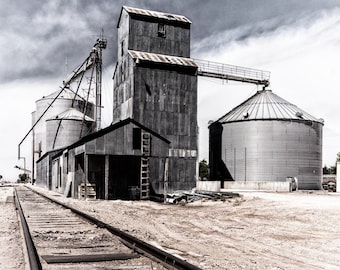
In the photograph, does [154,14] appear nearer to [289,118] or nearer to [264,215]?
[289,118]

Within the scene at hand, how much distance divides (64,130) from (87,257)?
59.4 m

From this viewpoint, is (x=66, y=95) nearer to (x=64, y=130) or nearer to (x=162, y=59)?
(x=64, y=130)

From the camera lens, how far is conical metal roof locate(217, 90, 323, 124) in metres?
51.4

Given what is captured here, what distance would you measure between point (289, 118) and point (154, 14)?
66.9ft

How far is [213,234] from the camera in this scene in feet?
43.7

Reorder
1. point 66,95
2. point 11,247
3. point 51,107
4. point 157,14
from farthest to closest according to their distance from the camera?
point 66,95 → point 51,107 → point 157,14 → point 11,247

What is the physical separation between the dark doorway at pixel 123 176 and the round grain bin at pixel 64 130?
1254 inches

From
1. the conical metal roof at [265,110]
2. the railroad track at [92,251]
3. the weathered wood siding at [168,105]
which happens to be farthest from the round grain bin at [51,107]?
the railroad track at [92,251]

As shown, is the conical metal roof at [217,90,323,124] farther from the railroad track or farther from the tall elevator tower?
the railroad track

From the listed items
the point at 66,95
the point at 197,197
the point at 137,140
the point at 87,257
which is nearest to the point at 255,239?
the point at 87,257

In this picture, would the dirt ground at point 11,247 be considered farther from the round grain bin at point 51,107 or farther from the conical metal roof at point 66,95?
the conical metal roof at point 66,95

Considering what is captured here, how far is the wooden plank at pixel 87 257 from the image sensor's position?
7.98 metres

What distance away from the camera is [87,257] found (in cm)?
822

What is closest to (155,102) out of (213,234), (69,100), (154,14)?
(154,14)
